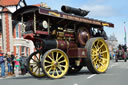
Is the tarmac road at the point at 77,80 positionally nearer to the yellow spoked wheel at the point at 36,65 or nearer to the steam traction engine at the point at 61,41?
the yellow spoked wheel at the point at 36,65

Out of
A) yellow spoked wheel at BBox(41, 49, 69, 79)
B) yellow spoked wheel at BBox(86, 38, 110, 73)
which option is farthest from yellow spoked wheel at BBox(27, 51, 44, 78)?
yellow spoked wheel at BBox(86, 38, 110, 73)

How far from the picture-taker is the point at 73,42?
12367mm

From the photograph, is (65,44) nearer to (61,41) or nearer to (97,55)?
(61,41)

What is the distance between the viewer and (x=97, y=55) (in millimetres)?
12586

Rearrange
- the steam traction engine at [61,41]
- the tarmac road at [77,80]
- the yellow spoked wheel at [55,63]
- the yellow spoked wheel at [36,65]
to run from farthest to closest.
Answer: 1. the yellow spoked wheel at [36,65]
2. the steam traction engine at [61,41]
3. the yellow spoked wheel at [55,63]
4. the tarmac road at [77,80]

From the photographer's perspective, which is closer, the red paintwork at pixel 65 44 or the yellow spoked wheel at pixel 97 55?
the red paintwork at pixel 65 44

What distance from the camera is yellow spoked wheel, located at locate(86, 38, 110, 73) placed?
1185cm

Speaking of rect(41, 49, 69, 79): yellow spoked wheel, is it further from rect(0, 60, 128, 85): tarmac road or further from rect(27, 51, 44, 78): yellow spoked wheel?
rect(27, 51, 44, 78): yellow spoked wheel

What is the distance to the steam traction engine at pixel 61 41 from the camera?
34.9ft

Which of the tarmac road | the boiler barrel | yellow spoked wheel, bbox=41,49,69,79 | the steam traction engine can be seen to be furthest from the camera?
the boiler barrel

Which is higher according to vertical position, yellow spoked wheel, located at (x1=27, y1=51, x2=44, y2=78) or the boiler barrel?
the boiler barrel

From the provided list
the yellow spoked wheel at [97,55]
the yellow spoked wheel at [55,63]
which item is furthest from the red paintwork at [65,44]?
the yellow spoked wheel at [97,55]

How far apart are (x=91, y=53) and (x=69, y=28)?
1.77 m

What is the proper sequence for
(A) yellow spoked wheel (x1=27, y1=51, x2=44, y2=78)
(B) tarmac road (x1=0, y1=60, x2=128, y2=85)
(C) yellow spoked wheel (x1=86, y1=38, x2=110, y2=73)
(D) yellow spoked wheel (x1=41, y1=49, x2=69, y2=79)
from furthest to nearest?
1. (C) yellow spoked wheel (x1=86, y1=38, x2=110, y2=73)
2. (A) yellow spoked wheel (x1=27, y1=51, x2=44, y2=78)
3. (D) yellow spoked wheel (x1=41, y1=49, x2=69, y2=79)
4. (B) tarmac road (x1=0, y1=60, x2=128, y2=85)
